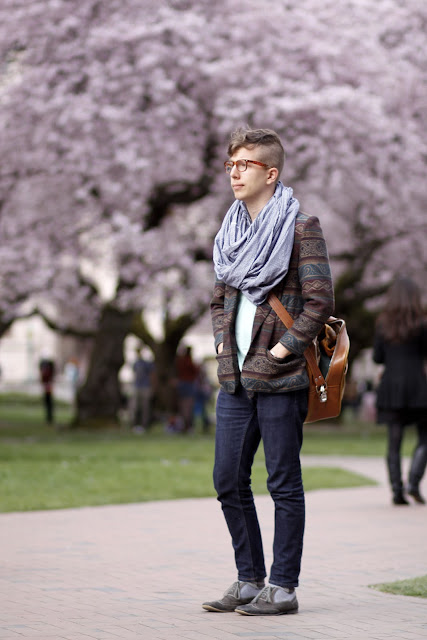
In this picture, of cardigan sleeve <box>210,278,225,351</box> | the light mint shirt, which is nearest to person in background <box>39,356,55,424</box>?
cardigan sleeve <box>210,278,225,351</box>

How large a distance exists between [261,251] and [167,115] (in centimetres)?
1406

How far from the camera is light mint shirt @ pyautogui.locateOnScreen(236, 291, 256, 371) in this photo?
527 centimetres

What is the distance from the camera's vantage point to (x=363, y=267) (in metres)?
25.9

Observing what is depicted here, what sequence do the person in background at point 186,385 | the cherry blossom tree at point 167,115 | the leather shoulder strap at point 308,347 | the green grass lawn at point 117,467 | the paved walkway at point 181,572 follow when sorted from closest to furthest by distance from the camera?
the paved walkway at point 181,572
the leather shoulder strap at point 308,347
the green grass lawn at point 117,467
the cherry blossom tree at point 167,115
the person in background at point 186,385

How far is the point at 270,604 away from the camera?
516cm

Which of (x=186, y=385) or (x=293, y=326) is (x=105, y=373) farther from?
(x=293, y=326)

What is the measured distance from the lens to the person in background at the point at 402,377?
9930 mm

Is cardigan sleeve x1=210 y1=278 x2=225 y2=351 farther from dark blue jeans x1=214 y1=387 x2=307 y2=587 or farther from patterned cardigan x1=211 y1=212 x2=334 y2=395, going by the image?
dark blue jeans x1=214 y1=387 x2=307 y2=587

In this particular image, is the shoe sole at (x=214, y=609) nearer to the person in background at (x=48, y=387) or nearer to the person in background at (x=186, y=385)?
the person in background at (x=186, y=385)

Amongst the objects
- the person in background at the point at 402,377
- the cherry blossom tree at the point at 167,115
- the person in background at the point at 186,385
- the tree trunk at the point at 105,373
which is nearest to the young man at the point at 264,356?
the person in background at the point at 402,377

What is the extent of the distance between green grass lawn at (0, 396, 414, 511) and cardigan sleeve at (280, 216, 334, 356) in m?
4.88

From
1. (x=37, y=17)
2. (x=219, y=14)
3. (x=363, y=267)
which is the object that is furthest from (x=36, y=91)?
(x=363, y=267)

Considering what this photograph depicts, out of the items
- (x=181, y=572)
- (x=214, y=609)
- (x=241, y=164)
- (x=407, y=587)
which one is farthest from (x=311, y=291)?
(x=181, y=572)

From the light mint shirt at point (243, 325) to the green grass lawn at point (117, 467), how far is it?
4595 millimetres
